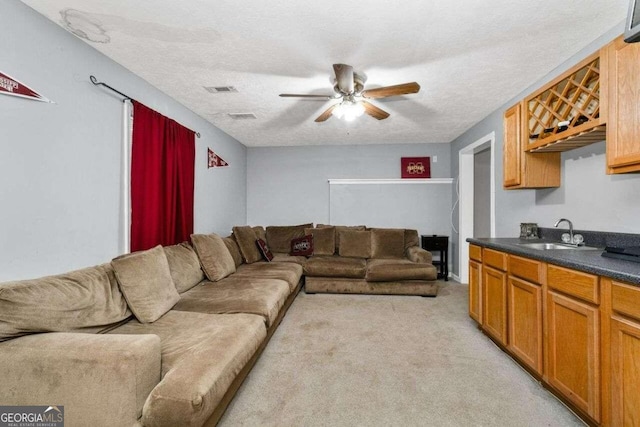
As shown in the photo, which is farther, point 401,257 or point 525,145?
point 401,257

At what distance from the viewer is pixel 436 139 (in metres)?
4.94

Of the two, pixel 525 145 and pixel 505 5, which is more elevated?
pixel 505 5

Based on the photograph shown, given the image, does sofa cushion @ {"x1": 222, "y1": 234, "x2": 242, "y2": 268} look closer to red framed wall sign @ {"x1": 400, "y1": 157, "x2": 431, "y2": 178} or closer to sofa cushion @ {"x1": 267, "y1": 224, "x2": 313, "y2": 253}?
sofa cushion @ {"x1": 267, "y1": 224, "x2": 313, "y2": 253}

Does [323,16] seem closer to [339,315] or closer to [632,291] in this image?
[632,291]

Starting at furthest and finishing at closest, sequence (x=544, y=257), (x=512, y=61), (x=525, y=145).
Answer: (x=525, y=145) < (x=512, y=61) < (x=544, y=257)

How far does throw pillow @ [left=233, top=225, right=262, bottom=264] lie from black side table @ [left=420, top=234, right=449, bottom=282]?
2.76 metres

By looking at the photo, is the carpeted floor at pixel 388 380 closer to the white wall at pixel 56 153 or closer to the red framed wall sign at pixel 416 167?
the white wall at pixel 56 153

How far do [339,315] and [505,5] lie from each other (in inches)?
118

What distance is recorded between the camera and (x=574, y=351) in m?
1.60

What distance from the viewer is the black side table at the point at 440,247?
473cm

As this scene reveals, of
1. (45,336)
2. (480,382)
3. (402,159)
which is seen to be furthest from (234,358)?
(402,159)

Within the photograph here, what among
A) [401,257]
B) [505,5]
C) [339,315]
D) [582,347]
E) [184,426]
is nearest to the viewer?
[184,426]

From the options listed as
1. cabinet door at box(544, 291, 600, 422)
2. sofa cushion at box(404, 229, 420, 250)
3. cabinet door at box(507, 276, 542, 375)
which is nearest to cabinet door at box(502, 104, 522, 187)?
cabinet door at box(507, 276, 542, 375)

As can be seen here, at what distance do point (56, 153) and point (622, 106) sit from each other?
353 centimetres
